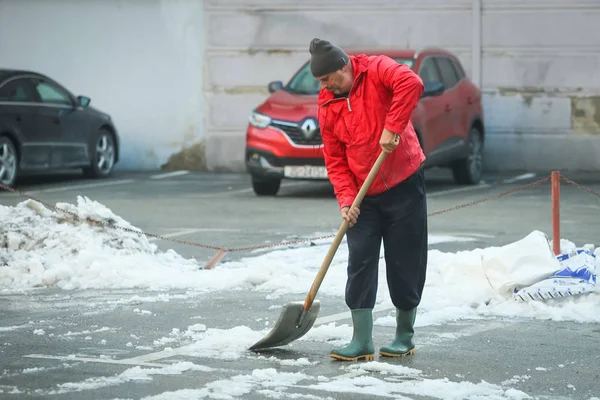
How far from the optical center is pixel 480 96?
18578mm

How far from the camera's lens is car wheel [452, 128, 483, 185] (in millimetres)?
17969

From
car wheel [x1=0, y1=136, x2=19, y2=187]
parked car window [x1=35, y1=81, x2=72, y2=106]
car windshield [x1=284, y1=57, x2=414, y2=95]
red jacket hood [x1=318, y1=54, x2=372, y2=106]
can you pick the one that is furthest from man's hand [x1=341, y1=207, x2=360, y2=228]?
parked car window [x1=35, y1=81, x2=72, y2=106]

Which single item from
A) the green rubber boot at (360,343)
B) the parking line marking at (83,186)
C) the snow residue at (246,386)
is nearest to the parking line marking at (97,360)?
the snow residue at (246,386)

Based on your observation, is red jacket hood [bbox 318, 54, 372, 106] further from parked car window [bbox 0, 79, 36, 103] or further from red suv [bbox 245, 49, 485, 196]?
parked car window [bbox 0, 79, 36, 103]

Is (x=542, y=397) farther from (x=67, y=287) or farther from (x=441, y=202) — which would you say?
(x=441, y=202)

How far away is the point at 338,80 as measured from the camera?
263 inches

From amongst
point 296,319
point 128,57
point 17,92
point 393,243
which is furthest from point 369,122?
point 128,57

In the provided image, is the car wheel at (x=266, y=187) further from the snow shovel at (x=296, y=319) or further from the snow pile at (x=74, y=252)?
the snow shovel at (x=296, y=319)

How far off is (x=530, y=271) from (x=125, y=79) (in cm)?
1379

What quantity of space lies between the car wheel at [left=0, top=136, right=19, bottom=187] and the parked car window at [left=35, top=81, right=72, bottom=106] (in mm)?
1320

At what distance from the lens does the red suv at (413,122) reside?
618 inches

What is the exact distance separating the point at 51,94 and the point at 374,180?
41.2 ft

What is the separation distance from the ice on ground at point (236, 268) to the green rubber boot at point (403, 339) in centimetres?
66

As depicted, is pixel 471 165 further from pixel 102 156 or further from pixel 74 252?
pixel 74 252
